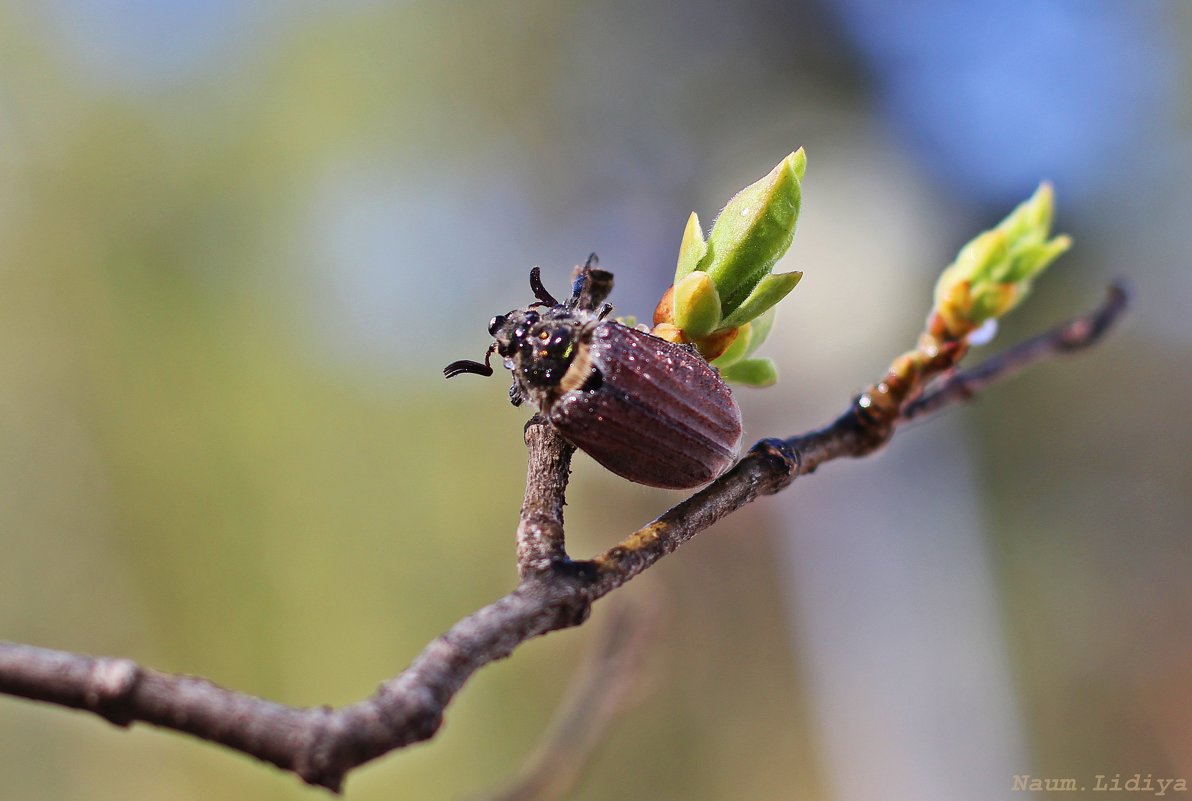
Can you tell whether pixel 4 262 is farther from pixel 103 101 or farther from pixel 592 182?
pixel 592 182

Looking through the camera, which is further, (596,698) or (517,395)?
(596,698)

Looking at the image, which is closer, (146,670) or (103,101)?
(146,670)

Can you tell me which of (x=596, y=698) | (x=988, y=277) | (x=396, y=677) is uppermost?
(x=988, y=277)

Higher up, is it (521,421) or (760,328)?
(521,421)

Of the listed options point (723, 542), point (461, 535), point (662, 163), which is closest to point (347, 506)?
point (461, 535)

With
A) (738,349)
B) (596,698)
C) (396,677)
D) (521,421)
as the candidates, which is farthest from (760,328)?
(521,421)

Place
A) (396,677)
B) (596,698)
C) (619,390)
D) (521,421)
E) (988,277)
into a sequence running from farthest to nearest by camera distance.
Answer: (521,421) → (596,698) → (988,277) → (619,390) → (396,677)

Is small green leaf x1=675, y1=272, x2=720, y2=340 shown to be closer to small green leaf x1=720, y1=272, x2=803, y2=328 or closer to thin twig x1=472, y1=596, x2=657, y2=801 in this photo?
small green leaf x1=720, y1=272, x2=803, y2=328

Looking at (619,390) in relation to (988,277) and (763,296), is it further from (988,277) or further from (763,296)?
(988,277)
